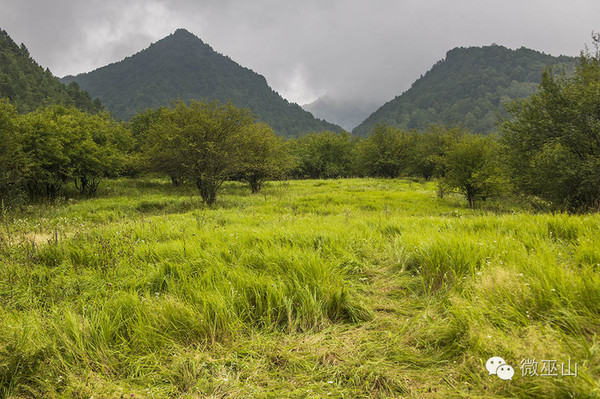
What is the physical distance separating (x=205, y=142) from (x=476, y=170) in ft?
65.1

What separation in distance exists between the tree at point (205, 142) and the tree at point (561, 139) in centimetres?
1851

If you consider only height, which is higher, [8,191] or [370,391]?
[8,191]

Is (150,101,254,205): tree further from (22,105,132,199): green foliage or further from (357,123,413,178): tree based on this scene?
(357,123,413,178): tree

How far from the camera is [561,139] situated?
13.2 metres

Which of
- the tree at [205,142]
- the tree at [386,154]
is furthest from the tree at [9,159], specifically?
the tree at [386,154]

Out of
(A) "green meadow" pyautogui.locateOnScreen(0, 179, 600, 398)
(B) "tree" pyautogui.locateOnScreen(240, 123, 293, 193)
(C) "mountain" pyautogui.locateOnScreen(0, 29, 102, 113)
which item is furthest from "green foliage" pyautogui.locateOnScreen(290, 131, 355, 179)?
(C) "mountain" pyautogui.locateOnScreen(0, 29, 102, 113)

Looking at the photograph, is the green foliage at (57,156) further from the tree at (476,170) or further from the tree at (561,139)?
the tree at (561,139)

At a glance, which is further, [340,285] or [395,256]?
[395,256]

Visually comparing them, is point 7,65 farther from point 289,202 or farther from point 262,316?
point 262,316

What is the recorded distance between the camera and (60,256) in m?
4.68

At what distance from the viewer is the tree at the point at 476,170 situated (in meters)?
17.3

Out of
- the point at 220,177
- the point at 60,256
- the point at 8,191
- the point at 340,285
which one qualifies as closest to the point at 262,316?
the point at 340,285

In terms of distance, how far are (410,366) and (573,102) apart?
19184 millimetres

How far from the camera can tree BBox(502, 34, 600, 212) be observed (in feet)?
40.1
